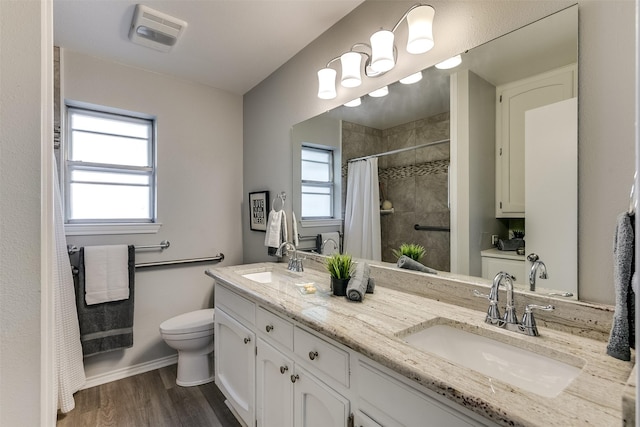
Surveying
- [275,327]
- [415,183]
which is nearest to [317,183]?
[415,183]

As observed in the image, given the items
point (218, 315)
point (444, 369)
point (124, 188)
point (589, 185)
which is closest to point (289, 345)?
point (444, 369)

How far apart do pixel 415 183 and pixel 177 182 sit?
2.00 m

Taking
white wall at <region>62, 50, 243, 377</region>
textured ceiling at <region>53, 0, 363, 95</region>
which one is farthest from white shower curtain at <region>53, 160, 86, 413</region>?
textured ceiling at <region>53, 0, 363, 95</region>

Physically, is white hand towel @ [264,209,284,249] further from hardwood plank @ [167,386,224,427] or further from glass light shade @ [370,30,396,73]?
glass light shade @ [370,30,396,73]

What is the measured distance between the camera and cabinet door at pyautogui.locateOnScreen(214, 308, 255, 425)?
1524 mm

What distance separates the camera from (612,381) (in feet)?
2.18

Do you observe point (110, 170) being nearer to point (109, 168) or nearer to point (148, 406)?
point (109, 168)

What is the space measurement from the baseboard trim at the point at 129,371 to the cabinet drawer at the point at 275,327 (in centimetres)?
156

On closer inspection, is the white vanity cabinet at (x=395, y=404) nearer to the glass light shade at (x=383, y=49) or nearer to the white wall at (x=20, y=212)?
the white wall at (x=20, y=212)

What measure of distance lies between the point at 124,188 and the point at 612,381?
9.66 feet

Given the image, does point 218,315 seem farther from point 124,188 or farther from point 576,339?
point 576,339

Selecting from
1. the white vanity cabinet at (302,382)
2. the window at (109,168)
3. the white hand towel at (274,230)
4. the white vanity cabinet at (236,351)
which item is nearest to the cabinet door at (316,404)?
the white vanity cabinet at (302,382)

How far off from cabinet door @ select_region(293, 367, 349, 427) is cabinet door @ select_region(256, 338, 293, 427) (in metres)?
0.06

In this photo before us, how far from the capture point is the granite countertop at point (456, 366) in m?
0.57
